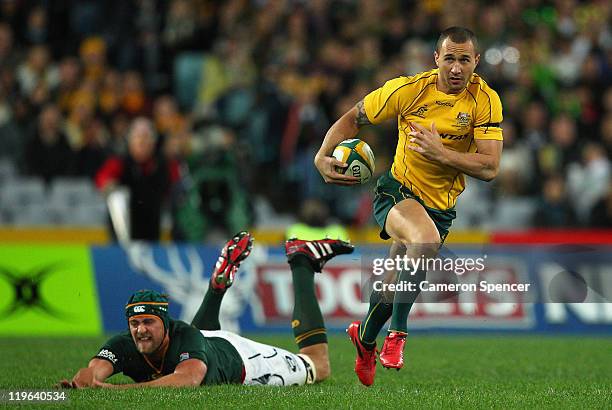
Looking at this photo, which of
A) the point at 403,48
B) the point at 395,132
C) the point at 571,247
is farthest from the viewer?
the point at 403,48

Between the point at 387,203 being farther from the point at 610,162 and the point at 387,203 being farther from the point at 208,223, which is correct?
the point at 610,162

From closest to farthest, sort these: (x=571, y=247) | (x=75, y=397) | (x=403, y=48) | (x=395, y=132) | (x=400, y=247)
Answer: (x=75, y=397), (x=400, y=247), (x=571, y=247), (x=395, y=132), (x=403, y=48)

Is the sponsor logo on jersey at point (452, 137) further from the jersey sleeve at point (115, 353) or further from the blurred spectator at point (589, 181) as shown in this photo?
the blurred spectator at point (589, 181)

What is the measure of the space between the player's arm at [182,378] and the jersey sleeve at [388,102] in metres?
2.20

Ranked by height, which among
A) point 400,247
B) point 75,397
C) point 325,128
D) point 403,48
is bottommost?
point 75,397

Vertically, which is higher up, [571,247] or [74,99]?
[74,99]

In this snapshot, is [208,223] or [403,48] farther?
[403,48]

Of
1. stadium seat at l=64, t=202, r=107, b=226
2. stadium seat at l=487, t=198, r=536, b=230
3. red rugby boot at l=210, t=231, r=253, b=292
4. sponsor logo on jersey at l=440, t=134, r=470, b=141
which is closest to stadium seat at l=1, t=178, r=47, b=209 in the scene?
stadium seat at l=64, t=202, r=107, b=226

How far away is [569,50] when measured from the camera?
1772 cm

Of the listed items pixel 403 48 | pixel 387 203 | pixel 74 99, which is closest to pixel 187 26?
pixel 74 99

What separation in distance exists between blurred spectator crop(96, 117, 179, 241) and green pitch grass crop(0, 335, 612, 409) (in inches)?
72.2

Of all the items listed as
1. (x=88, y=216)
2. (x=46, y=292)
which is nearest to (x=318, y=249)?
(x=46, y=292)

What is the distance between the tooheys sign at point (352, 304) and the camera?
13.8 metres

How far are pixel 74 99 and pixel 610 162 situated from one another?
7919 millimetres
